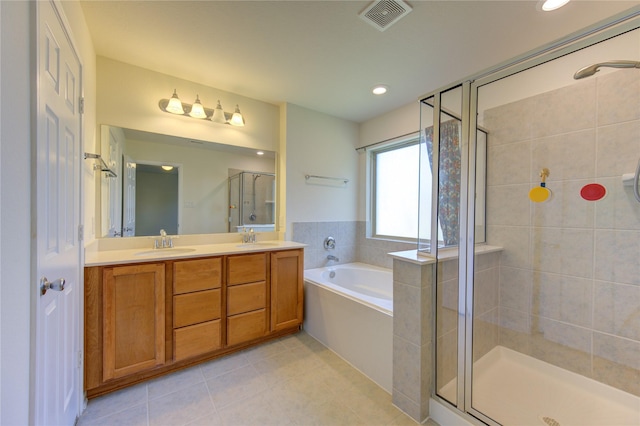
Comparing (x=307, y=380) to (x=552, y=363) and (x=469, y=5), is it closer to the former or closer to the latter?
(x=552, y=363)

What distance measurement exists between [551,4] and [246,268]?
276 cm

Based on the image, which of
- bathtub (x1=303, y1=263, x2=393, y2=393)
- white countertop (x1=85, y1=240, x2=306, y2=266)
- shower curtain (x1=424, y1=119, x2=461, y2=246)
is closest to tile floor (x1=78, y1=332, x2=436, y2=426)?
bathtub (x1=303, y1=263, x2=393, y2=393)

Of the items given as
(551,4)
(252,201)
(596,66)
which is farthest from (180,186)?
(596,66)

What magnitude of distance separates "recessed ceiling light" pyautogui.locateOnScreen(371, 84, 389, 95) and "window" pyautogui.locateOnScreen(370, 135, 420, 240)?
634 millimetres

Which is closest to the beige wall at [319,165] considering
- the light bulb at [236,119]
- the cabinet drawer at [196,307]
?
the light bulb at [236,119]

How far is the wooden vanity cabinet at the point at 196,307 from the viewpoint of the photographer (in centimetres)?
194

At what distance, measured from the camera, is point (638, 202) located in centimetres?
155

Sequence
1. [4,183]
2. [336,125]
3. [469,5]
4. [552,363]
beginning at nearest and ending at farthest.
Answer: [4,183]
[469,5]
[552,363]
[336,125]

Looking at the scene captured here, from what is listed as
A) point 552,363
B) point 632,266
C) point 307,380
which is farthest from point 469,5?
point 307,380

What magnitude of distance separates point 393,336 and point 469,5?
2108mm

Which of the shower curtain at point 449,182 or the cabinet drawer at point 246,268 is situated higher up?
the shower curtain at point 449,182

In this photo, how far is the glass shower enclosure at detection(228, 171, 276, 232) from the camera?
280cm

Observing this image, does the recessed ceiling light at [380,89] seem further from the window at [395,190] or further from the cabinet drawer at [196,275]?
the cabinet drawer at [196,275]

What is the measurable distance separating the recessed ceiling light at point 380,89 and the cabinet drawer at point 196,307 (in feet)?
7.96
